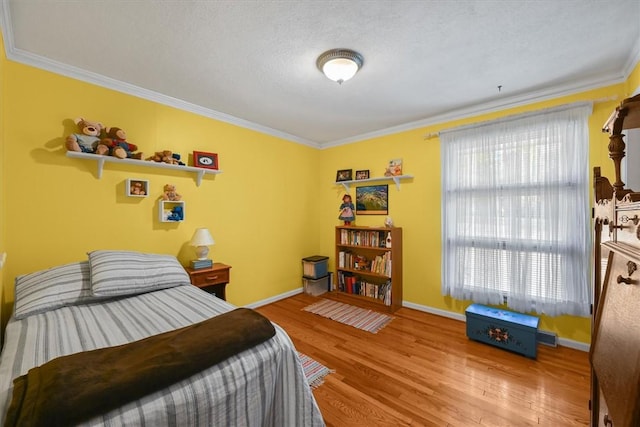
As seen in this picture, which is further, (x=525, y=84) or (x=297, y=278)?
(x=297, y=278)

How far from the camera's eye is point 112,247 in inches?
92.4

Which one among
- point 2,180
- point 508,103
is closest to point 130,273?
point 2,180

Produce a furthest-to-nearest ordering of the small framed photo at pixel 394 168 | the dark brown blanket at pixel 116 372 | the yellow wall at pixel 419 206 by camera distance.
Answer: the small framed photo at pixel 394 168
the yellow wall at pixel 419 206
the dark brown blanket at pixel 116 372

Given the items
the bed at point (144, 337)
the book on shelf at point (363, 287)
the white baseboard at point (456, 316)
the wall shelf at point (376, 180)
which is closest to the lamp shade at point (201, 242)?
the bed at point (144, 337)

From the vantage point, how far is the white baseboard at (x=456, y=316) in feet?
7.75

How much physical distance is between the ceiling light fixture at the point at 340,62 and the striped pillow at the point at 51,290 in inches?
92.4

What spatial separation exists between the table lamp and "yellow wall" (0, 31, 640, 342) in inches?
8.0

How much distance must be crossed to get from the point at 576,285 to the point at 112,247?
421cm

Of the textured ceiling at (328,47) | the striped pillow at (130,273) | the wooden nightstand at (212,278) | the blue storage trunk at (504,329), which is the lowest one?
the blue storage trunk at (504,329)

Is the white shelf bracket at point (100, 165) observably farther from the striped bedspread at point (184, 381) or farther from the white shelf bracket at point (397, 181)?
the white shelf bracket at point (397, 181)

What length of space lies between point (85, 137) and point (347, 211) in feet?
9.76

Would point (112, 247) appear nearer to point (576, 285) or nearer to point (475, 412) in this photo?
point (475, 412)

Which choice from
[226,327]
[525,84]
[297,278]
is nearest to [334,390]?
[226,327]

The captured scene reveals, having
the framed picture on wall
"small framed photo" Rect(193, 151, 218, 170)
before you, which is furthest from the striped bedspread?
the framed picture on wall
